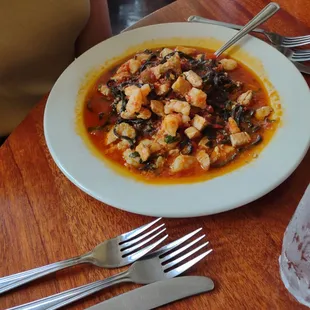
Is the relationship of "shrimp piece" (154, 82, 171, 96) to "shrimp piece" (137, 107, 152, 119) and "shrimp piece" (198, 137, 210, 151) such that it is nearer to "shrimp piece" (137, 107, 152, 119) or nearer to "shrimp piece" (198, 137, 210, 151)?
"shrimp piece" (137, 107, 152, 119)

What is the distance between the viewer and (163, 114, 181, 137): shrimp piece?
1.02 m

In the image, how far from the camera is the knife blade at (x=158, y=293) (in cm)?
73

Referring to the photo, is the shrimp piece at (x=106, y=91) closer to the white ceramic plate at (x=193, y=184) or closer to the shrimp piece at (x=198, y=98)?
the white ceramic plate at (x=193, y=184)

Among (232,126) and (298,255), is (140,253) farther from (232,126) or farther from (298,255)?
(232,126)

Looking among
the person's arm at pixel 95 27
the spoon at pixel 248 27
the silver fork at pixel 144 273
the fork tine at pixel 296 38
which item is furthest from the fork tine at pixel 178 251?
the person's arm at pixel 95 27

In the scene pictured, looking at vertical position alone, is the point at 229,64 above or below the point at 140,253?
above

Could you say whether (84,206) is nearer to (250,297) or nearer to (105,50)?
(250,297)

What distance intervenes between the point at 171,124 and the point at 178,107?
80 millimetres

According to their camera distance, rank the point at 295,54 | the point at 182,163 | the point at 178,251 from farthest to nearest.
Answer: the point at 295,54 < the point at 182,163 < the point at 178,251

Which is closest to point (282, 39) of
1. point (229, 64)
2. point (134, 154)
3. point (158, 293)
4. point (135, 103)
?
point (229, 64)

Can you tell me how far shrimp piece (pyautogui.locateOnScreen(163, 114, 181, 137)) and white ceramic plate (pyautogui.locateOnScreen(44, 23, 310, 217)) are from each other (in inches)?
6.5

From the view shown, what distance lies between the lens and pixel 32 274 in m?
0.80

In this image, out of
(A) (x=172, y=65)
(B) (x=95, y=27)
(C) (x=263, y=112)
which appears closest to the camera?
(C) (x=263, y=112)

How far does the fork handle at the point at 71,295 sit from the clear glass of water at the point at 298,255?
28 centimetres
